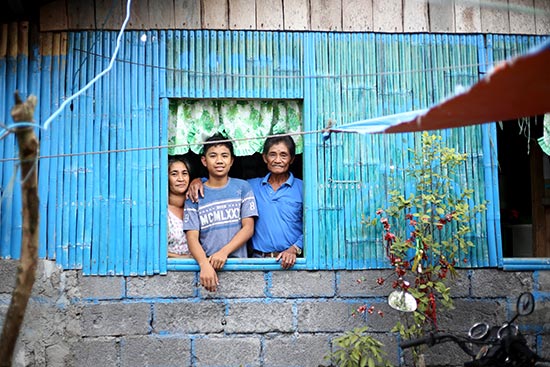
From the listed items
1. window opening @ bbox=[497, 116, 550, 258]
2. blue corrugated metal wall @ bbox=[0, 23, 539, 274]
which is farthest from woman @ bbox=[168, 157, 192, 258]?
window opening @ bbox=[497, 116, 550, 258]

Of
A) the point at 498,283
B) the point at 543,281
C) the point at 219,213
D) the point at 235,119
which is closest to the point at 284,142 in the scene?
the point at 235,119

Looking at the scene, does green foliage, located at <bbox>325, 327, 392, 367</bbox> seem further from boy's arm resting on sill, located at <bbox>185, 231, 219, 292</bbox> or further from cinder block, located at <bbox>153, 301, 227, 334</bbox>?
boy's arm resting on sill, located at <bbox>185, 231, 219, 292</bbox>

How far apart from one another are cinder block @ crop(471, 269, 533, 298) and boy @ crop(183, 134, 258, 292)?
1946mm

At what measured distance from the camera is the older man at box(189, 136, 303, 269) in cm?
621

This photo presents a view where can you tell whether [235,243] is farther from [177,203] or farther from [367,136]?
[367,136]

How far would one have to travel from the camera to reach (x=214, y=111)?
625 cm

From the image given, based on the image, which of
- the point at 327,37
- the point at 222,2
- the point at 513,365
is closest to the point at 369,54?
the point at 327,37

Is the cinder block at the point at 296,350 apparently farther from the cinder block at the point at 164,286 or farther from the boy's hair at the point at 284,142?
the boy's hair at the point at 284,142

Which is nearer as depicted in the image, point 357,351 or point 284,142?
point 357,351

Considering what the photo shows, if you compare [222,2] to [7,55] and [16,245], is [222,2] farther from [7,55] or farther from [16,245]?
[16,245]

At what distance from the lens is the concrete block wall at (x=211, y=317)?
5785 mm

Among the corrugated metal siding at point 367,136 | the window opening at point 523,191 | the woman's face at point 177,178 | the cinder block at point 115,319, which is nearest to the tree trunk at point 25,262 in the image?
the cinder block at point 115,319

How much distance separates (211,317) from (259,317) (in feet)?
1.28

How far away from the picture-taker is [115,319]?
5.83 metres
